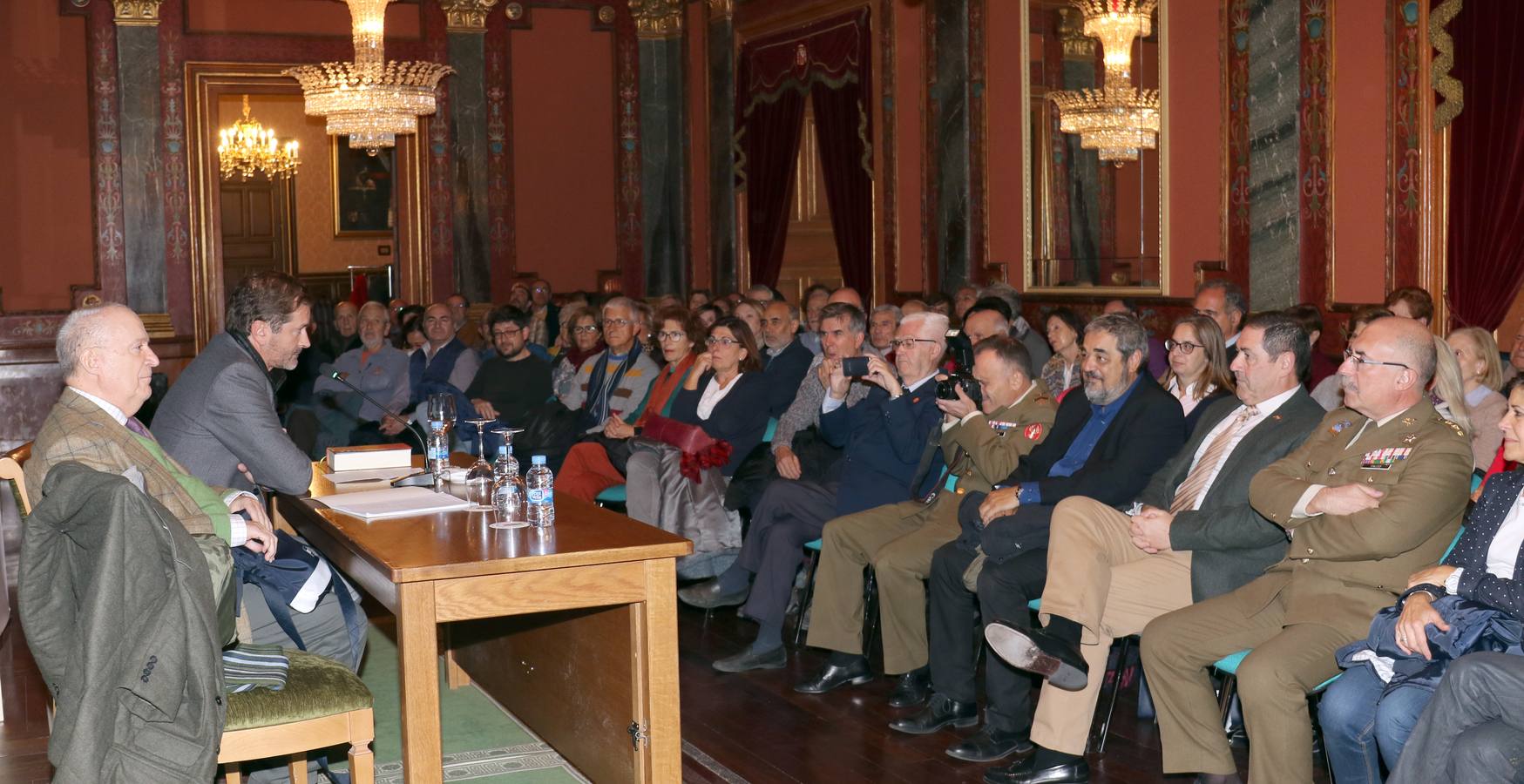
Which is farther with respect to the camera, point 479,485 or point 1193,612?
point 479,485

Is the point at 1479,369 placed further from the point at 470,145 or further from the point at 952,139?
the point at 470,145

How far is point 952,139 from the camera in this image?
28.7 feet

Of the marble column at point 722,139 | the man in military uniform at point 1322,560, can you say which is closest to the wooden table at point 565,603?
the man in military uniform at point 1322,560

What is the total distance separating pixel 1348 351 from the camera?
11.2 feet

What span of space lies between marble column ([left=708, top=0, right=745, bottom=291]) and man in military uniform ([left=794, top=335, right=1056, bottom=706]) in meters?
6.71

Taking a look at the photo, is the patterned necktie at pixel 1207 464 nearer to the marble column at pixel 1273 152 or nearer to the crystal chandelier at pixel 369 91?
→ the marble column at pixel 1273 152

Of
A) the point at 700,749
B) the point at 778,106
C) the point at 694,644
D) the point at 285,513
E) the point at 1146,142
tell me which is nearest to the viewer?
the point at 700,749

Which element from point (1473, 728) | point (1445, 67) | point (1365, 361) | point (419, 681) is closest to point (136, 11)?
point (1445, 67)

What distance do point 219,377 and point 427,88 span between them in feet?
20.6

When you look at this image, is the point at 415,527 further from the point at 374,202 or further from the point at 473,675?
the point at 374,202

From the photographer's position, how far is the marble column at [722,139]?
1105 cm

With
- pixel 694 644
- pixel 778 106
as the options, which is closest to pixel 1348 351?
pixel 694 644

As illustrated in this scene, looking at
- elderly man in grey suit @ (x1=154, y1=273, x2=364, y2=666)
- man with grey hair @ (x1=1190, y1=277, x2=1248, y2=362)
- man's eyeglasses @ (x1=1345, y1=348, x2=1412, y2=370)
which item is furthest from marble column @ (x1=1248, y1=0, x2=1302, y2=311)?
elderly man in grey suit @ (x1=154, y1=273, x2=364, y2=666)

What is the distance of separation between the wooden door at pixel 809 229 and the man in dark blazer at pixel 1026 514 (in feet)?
20.0
